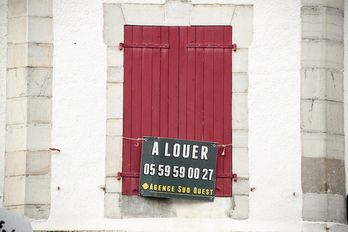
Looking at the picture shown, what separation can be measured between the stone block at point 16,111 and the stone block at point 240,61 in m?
2.86

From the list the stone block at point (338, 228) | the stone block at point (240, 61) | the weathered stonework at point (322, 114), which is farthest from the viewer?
the stone block at point (240, 61)

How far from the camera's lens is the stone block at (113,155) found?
5.46 metres

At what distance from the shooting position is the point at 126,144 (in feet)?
18.0

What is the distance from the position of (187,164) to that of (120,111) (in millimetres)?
1153

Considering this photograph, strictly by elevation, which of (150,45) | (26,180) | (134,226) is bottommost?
(134,226)

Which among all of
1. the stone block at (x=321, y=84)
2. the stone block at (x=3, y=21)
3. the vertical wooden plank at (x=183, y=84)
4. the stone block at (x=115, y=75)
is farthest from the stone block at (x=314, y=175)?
the stone block at (x=3, y=21)

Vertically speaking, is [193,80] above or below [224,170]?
above

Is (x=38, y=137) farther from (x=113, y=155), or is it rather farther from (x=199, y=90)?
(x=199, y=90)

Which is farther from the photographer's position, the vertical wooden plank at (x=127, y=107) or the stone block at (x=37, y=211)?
the vertical wooden plank at (x=127, y=107)

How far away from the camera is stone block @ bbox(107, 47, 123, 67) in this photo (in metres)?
5.59

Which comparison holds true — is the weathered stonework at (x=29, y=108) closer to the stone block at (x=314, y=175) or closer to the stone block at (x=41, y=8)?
the stone block at (x=41, y=8)

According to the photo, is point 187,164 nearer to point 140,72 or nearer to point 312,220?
point 140,72

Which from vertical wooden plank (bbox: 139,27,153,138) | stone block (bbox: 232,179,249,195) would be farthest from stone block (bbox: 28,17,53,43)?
stone block (bbox: 232,179,249,195)

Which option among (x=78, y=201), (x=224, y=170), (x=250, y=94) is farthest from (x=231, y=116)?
(x=78, y=201)
